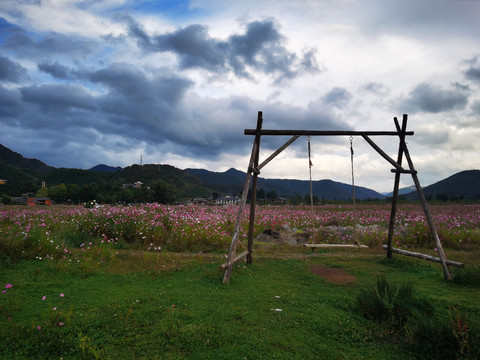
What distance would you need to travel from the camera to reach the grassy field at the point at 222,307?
389cm

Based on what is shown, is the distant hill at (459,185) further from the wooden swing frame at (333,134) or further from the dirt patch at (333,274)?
the dirt patch at (333,274)

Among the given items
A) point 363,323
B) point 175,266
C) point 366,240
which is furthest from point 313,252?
point 363,323

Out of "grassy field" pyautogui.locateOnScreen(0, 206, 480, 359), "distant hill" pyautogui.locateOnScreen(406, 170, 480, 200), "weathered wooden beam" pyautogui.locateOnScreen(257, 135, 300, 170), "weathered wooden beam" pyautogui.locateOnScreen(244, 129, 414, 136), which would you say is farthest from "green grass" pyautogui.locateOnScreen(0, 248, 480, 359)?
"distant hill" pyautogui.locateOnScreen(406, 170, 480, 200)

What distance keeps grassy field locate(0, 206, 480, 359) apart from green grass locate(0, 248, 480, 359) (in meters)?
0.02

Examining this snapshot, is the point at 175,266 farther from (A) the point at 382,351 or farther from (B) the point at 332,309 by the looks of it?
(A) the point at 382,351

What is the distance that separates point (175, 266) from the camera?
8.09m

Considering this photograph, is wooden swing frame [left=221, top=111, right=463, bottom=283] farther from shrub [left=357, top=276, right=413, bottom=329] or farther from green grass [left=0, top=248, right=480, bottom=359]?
shrub [left=357, top=276, right=413, bottom=329]

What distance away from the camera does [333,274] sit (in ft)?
26.5

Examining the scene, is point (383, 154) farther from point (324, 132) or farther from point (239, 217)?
point (239, 217)

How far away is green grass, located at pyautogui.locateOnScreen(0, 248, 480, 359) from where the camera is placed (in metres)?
3.92

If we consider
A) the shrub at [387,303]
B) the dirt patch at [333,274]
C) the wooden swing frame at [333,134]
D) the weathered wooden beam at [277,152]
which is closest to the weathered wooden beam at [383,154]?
the wooden swing frame at [333,134]

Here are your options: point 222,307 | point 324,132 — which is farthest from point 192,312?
point 324,132

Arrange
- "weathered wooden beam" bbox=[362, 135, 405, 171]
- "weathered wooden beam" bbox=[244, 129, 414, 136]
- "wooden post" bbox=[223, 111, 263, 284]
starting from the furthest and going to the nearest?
"weathered wooden beam" bbox=[362, 135, 405, 171]
"weathered wooden beam" bbox=[244, 129, 414, 136]
"wooden post" bbox=[223, 111, 263, 284]

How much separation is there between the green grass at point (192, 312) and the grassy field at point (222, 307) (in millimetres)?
20
